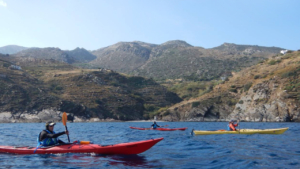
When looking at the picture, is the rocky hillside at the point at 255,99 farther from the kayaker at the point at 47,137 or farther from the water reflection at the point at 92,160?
the kayaker at the point at 47,137

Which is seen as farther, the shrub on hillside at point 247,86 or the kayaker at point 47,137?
the shrub on hillside at point 247,86

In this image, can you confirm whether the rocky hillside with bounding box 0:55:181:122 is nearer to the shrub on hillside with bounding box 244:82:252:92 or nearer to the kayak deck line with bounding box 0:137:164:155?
the shrub on hillside with bounding box 244:82:252:92

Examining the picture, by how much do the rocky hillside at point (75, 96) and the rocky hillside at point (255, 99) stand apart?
600 inches

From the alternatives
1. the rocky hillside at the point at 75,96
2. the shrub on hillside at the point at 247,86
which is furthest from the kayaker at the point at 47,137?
the shrub on hillside at the point at 247,86

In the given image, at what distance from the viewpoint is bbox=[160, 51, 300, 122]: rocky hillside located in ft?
190

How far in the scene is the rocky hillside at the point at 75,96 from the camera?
72.5 m

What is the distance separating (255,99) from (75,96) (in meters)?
54.3

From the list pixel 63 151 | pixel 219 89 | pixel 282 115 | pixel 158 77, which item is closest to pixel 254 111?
pixel 282 115

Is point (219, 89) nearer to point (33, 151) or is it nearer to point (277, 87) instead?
point (277, 87)

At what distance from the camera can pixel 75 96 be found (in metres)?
84.8

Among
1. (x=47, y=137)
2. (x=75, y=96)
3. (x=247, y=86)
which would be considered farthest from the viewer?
(x=75, y=96)

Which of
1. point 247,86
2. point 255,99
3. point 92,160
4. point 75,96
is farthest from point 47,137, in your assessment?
point 75,96

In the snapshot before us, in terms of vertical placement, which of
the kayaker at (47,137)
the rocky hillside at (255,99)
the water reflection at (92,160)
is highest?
the rocky hillside at (255,99)

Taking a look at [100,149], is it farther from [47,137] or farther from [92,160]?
[47,137]
